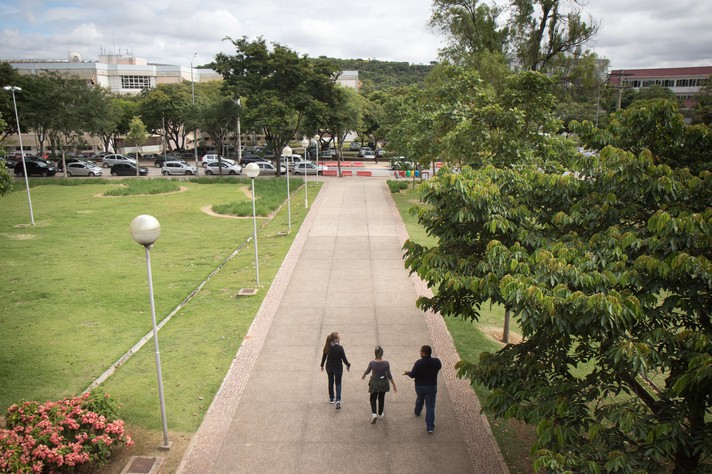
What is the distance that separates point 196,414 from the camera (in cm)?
934

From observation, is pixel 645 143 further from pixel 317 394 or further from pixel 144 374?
pixel 144 374

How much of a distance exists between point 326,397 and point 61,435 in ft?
14.3

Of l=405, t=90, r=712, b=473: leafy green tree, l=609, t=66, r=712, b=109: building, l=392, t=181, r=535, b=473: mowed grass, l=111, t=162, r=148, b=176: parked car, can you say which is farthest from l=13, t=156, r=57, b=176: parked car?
l=609, t=66, r=712, b=109: building

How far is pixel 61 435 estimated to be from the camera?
755 cm

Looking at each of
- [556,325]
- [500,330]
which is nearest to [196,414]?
[556,325]

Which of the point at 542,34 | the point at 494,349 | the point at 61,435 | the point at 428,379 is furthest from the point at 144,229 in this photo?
the point at 542,34

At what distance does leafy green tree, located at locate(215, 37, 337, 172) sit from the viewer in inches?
1524

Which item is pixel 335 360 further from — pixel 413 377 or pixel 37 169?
pixel 37 169

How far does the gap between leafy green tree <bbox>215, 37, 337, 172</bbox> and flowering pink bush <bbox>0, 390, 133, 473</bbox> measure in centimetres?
3175

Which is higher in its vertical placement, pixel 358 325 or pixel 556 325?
pixel 556 325

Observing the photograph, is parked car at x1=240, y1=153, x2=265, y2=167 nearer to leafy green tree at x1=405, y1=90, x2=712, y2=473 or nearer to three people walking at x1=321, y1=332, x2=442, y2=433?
three people walking at x1=321, y1=332, x2=442, y2=433

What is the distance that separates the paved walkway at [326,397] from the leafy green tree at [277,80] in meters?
23.4

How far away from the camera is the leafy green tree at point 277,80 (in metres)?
38.7

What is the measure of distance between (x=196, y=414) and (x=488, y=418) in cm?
519
